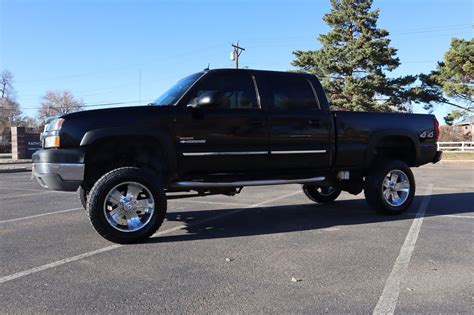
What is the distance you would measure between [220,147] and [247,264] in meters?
1.90

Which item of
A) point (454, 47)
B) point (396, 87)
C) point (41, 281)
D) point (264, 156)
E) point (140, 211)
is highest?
point (454, 47)

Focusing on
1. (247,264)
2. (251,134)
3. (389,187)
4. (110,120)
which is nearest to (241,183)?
(251,134)

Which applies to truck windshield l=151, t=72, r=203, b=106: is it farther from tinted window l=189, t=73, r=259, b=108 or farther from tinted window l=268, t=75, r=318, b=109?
tinted window l=268, t=75, r=318, b=109

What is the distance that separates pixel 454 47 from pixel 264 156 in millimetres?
36054

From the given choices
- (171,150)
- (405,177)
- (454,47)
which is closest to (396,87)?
(454,47)

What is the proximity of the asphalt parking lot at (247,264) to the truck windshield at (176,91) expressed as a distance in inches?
69.0

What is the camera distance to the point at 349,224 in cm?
687

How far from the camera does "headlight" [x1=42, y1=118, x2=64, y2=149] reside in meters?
5.53

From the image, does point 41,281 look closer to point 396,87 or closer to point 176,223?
point 176,223

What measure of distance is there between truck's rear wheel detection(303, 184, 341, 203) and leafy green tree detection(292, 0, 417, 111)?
31850 mm

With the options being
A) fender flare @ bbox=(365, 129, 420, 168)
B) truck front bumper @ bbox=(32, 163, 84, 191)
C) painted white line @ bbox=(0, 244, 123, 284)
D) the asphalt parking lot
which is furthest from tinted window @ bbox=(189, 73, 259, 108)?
painted white line @ bbox=(0, 244, 123, 284)

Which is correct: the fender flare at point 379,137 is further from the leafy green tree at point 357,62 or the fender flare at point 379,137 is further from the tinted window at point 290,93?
the leafy green tree at point 357,62

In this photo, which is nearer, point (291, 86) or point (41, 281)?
point (41, 281)

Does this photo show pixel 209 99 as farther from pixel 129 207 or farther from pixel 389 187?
pixel 389 187
